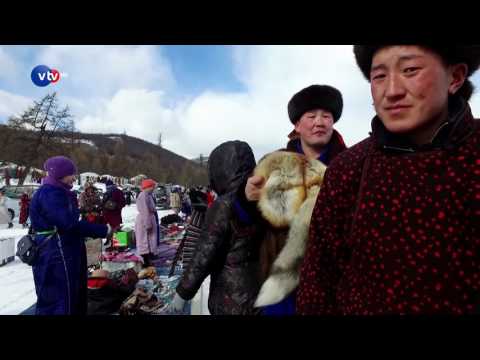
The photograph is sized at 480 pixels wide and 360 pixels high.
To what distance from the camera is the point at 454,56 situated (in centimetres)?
77

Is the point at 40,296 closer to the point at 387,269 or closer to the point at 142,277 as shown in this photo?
the point at 142,277

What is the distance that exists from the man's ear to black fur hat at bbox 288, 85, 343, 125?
0.77 meters

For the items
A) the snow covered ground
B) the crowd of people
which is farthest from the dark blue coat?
the crowd of people

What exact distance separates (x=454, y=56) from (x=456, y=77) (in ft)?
0.18

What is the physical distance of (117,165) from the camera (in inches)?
1031

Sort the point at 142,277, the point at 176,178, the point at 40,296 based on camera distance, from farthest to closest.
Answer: the point at 176,178
the point at 142,277
the point at 40,296

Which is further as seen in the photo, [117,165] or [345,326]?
[117,165]

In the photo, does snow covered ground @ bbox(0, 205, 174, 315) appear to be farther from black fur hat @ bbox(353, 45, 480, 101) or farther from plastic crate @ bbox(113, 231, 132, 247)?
black fur hat @ bbox(353, 45, 480, 101)

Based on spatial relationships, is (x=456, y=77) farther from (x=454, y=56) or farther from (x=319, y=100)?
(x=319, y=100)

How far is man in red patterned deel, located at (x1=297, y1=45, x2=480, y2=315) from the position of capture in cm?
72

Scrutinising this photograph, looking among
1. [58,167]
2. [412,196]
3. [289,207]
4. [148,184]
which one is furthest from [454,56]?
[148,184]

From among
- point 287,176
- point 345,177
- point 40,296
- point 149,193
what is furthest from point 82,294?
point 149,193
